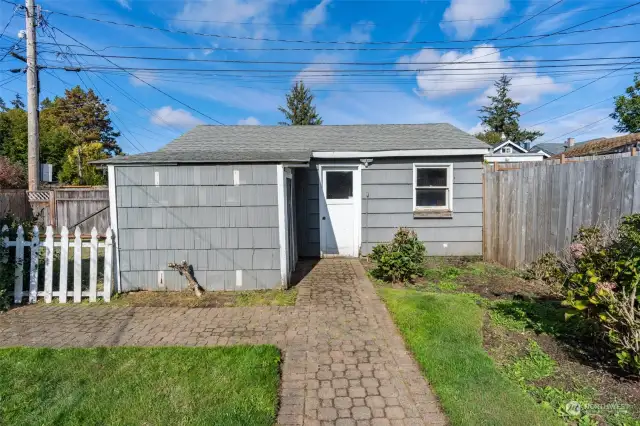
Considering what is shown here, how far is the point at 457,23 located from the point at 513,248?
23.6 feet

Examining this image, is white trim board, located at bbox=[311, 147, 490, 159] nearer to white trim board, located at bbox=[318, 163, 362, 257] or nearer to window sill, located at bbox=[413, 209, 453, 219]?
white trim board, located at bbox=[318, 163, 362, 257]

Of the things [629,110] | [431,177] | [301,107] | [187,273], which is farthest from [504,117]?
[187,273]

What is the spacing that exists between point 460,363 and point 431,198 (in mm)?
5273

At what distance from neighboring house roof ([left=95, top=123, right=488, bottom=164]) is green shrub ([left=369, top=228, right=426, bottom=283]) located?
2326 mm

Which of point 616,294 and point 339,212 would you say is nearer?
point 616,294

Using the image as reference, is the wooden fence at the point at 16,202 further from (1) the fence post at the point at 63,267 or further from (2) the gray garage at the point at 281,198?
(1) the fence post at the point at 63,267

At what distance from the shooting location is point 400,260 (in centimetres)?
579

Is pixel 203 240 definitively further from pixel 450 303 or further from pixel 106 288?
pixel 450 303

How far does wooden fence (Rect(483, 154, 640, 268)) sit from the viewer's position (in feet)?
13.9

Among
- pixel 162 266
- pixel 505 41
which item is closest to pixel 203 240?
pixel 162 266

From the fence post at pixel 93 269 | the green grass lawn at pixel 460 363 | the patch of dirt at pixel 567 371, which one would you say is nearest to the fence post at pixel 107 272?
the fence post at pixel 93 269

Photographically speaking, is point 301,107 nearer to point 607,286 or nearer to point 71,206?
point 71,206

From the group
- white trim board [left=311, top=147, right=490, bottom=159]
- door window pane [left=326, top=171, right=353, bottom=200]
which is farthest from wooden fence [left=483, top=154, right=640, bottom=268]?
door window pane [left=326, top=171, right=353, bottom=200]

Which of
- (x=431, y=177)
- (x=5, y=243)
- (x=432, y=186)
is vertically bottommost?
(x=5, y=243)
